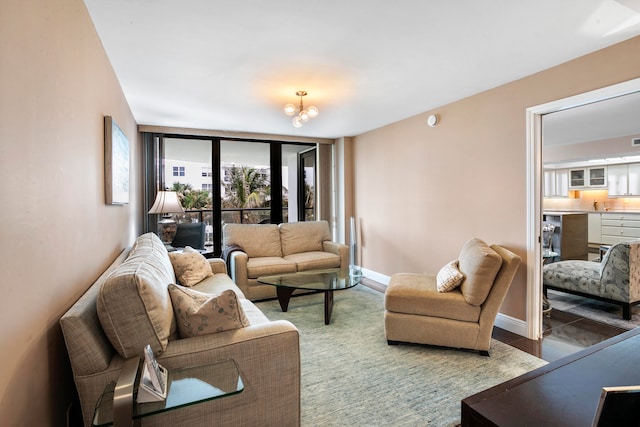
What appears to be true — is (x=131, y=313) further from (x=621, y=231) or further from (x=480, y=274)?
(x=621, y=231)

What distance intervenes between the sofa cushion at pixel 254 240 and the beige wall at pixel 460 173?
157 centimetres

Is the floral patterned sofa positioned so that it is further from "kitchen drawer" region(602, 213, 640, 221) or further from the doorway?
"kitchen drawer" region(602, 213, 640, 221)

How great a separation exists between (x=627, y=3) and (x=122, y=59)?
3334mm

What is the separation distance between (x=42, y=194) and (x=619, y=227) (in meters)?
9.78

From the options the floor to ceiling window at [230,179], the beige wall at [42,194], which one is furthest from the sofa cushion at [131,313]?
the floor to ceiling window at [230,179]

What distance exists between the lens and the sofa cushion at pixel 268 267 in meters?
4.06

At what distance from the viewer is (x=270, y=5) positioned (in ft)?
6.02

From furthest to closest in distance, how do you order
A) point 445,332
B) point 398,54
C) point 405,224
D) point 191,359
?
point 405,224 < point 445,332 < point 398,54 < point 191,359

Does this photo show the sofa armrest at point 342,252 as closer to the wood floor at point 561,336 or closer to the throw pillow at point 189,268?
the throw pillow at point 189,268

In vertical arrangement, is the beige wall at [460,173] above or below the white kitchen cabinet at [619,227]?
above

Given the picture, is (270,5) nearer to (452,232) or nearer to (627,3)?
(627,3)

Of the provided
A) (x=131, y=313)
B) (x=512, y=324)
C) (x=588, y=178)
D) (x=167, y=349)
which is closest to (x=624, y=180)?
(x=588, y=178)

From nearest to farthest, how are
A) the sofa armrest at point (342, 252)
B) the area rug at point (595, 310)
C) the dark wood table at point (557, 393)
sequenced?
1. the dark wood table at point (557, 393)
2. the area rug at point (595, 310)
3. the sofa armrest at point (342, 252)

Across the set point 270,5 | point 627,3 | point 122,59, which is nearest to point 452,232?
point 627,3
